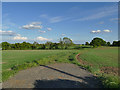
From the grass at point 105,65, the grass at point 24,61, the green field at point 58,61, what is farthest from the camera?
the grass at point 24,61

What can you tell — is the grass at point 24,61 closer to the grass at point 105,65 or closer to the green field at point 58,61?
the green field at point 58,61

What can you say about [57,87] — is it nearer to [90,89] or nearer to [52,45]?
[90,89]

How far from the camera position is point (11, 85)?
4535 millimetres

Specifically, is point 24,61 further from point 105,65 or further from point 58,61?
point 105,65

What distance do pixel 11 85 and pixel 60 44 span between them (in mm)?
45762

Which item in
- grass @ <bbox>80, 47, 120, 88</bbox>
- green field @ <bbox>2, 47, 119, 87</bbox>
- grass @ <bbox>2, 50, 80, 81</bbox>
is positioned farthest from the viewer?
grass @ <bbox>2, 50, 80, 81</bbox>

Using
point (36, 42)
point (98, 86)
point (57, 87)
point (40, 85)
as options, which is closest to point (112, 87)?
point (98, 86)

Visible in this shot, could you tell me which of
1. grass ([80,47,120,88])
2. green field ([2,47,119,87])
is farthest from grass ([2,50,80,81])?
grass ([80,47,120,88])

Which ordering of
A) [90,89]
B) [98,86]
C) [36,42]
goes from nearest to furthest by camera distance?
[90,89] → [98,86] → [36,42]

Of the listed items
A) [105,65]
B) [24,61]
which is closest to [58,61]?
[24,61]

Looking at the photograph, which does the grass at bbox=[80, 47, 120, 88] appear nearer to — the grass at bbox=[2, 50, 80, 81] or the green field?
the green field

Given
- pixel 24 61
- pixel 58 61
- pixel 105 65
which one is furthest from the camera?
pixel 24 61

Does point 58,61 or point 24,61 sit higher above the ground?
point 58,61

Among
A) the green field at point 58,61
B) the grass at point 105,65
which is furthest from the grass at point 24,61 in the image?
the grass at point 105,65
